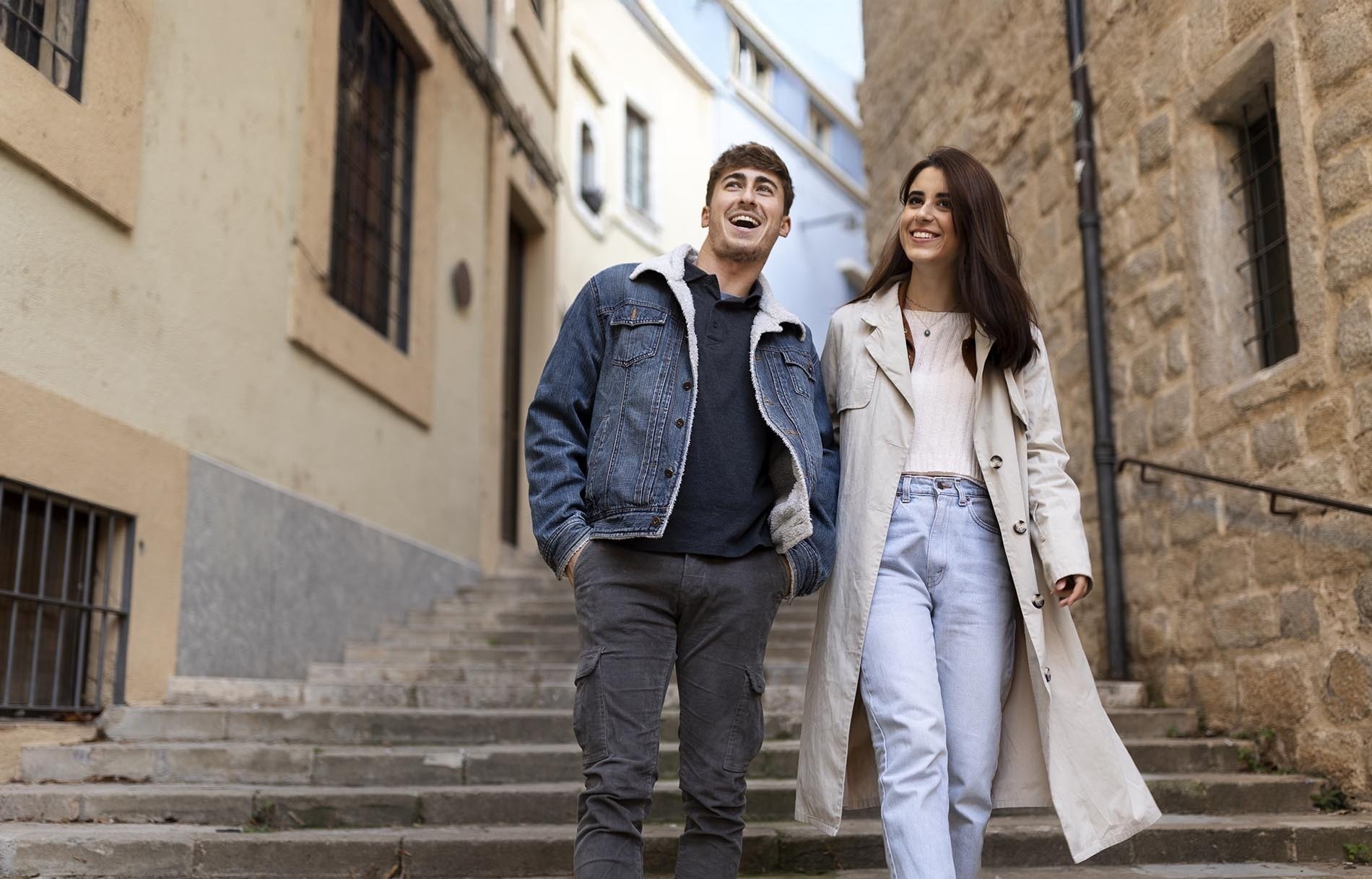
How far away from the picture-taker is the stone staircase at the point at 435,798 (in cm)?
365

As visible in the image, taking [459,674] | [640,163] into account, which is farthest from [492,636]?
[640,163]

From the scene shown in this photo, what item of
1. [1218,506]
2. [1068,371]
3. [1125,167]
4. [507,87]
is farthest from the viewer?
[507,87]

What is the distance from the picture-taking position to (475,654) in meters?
6.36

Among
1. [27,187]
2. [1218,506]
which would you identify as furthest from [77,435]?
[1218,506]

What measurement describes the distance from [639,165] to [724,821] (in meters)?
15.0

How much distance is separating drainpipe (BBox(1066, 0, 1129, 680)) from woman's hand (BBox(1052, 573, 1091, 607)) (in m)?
3.04

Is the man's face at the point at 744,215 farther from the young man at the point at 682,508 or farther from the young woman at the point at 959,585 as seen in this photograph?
the young woman at the point at 959,585

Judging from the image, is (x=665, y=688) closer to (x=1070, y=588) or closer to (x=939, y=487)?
(x=939, y=487)

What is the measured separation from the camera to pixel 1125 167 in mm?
5832

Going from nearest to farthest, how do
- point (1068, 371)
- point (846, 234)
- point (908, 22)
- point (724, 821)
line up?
point (724, 821)
point (1068, 371)
point (908, 22)
point (846, 234)

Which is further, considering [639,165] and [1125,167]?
[639,165]

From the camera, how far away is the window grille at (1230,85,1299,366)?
16.1ft

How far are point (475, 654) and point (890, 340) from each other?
390cm

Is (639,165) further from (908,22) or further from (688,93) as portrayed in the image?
(908,22)
